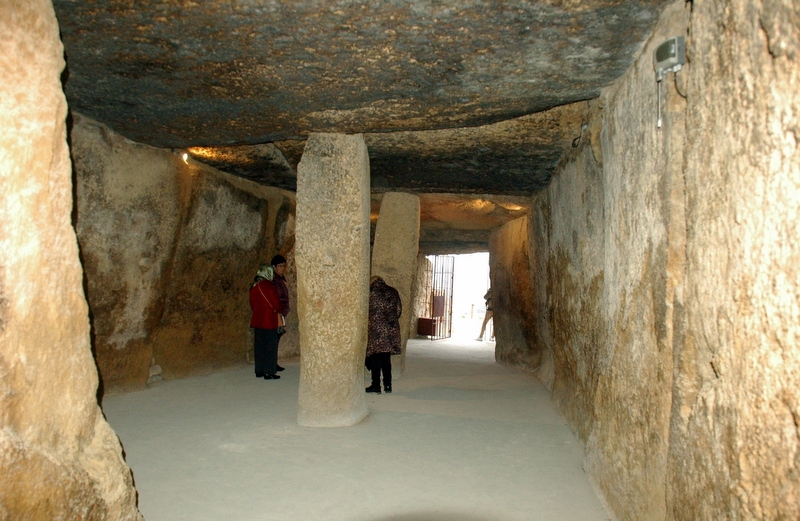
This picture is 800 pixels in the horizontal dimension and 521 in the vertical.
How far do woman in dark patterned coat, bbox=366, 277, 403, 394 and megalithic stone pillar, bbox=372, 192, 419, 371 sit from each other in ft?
3.70

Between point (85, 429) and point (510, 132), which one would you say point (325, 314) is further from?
point (85, 429)

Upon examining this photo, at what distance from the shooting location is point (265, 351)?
7.27m

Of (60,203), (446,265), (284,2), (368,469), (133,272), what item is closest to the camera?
Result: (60,203)

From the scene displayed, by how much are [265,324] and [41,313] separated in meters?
→ 4.92

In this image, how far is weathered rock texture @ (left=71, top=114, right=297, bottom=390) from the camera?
5449 mm

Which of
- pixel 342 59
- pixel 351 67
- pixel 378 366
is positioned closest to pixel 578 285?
pixel 378 366

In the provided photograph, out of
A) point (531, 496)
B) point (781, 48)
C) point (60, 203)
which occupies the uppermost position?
point (781, 48)

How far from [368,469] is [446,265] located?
45.6 feet

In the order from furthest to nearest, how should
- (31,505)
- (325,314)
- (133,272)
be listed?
(133,272)
(325,314)
(31,505)

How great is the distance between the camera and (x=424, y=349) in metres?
11.6

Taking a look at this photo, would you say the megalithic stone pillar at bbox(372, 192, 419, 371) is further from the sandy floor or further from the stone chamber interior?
the sandy floor

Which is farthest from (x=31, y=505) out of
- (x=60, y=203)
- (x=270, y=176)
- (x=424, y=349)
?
(x=424, y=349)

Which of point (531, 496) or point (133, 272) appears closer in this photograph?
point (531, 496)

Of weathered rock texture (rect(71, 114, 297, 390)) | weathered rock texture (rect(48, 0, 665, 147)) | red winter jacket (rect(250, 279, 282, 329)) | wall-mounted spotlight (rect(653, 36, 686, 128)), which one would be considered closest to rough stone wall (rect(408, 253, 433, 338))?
weathered rock texture (rect(71, 114, 297, 390))
